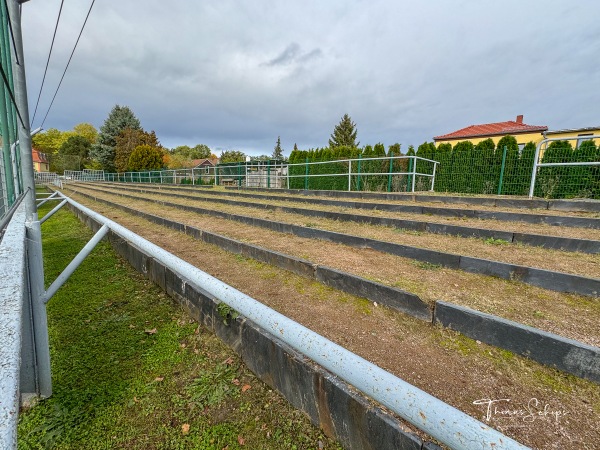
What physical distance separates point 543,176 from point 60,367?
12.8 metres

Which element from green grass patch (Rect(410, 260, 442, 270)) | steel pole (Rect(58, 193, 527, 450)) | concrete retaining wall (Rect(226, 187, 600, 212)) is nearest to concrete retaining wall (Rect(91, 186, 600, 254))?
concrete retaining wall (Rect(226, 187, 600, 212))

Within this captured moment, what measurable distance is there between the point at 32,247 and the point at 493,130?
39005mm

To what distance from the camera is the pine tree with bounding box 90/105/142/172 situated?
4669cm

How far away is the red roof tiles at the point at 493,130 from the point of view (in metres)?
28.7

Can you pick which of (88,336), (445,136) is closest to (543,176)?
(88,336)

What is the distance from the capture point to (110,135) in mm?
47062

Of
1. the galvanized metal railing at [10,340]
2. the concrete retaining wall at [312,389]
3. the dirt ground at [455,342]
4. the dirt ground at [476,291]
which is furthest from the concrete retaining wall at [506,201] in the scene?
the galvanized metal railing at [10,340]

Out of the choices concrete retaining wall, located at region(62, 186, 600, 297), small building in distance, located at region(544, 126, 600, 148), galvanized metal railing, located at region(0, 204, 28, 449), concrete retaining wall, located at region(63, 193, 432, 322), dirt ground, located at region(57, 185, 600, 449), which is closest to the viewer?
galvanized metal railing, located at region(0, 204, 28, 449)

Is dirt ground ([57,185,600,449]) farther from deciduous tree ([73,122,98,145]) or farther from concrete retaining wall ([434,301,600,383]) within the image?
deciduous tree ([73,122,98,145])

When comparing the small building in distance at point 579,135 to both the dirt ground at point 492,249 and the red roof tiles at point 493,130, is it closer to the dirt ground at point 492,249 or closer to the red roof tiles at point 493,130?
the dirt ground at point 492,249

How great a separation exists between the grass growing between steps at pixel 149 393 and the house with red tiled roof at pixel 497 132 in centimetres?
3154

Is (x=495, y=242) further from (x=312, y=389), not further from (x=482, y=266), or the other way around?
(x=312, y=389)

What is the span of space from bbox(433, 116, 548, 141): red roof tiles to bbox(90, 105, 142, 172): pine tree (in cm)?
4780

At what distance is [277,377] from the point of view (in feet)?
6.86
